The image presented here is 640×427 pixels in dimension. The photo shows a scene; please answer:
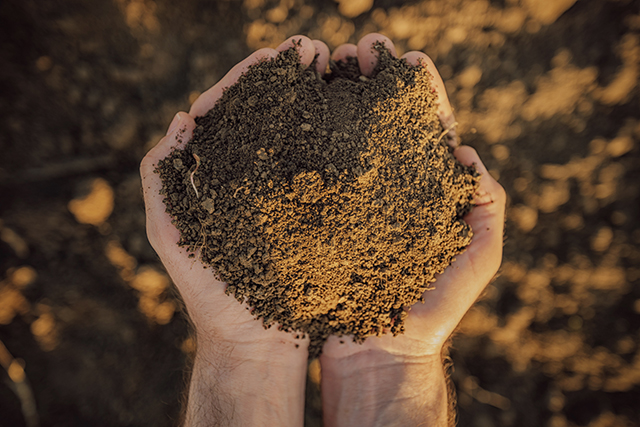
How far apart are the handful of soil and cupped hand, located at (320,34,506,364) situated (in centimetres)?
11

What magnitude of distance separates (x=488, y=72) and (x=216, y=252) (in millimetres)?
1664

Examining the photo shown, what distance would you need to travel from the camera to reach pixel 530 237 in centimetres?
192

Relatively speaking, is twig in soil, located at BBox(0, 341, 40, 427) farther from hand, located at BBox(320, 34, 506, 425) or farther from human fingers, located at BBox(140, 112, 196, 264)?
hand, located at BBox(320, 34, 506, 425)

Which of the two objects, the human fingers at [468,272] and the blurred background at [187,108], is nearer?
the human fingers at [468,272]

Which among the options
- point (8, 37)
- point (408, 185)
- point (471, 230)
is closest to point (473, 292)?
point (471, 230)

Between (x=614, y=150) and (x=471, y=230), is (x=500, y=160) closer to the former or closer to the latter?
(x=614, y=150)

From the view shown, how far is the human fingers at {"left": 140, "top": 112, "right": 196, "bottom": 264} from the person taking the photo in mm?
1277

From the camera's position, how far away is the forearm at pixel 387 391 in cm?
144

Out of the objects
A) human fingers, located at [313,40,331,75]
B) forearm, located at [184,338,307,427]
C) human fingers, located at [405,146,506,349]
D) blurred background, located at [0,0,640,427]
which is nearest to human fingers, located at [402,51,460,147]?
human fingers, located at [405,146,506,349]

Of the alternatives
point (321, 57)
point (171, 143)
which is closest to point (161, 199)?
point (171, 143)

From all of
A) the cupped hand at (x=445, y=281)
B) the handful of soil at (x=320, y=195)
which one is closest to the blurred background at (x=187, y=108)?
the cupped hand at (x=445, y=281)

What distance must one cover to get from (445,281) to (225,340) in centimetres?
90

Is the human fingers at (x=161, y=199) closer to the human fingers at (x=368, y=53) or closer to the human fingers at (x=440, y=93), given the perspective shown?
the human fingers at (x=368, y=53)

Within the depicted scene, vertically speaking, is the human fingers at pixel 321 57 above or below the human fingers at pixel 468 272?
above
